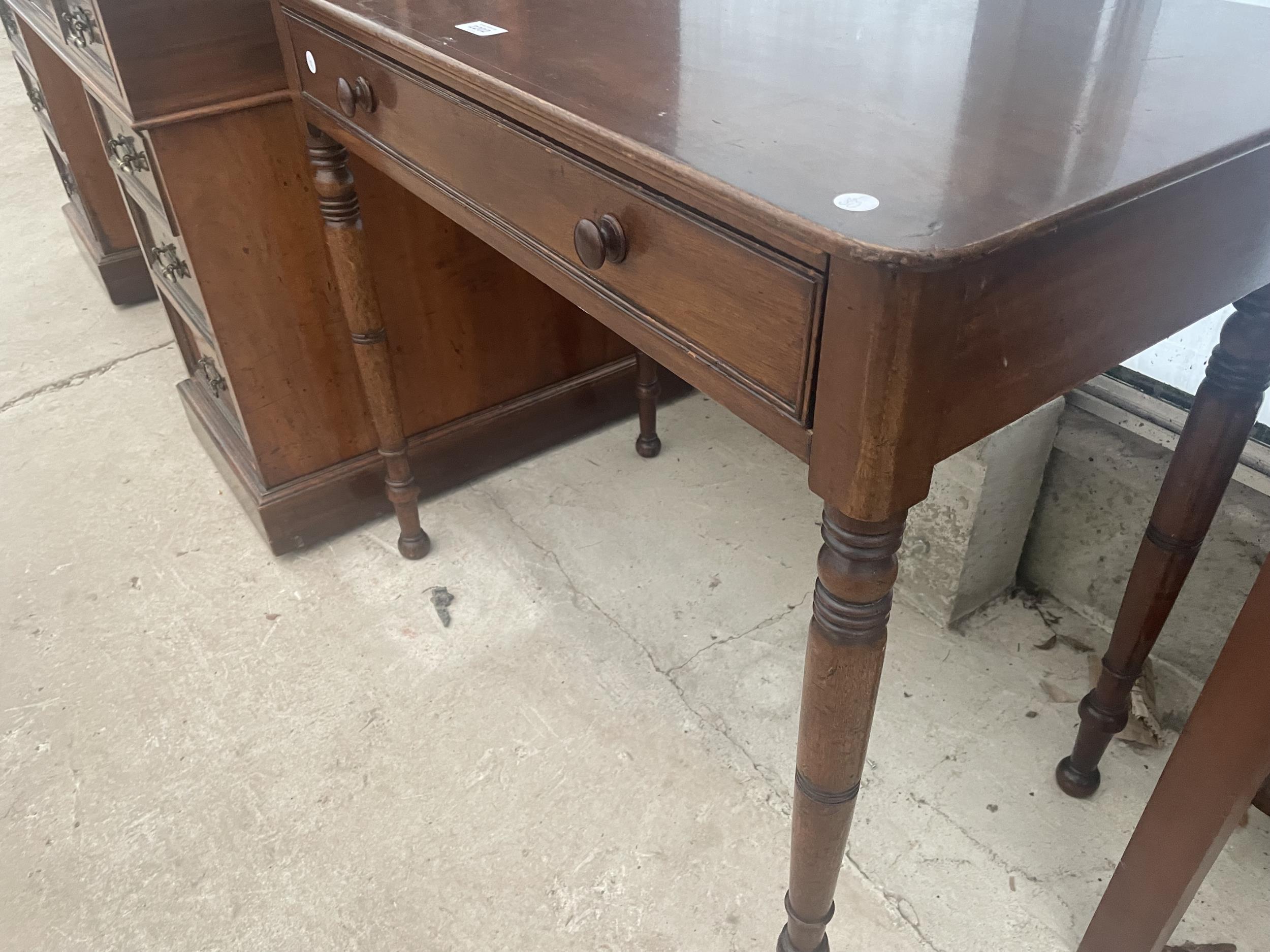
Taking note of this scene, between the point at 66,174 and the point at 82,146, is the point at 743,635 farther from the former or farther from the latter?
the point at 66,174

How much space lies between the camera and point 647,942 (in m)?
1.05

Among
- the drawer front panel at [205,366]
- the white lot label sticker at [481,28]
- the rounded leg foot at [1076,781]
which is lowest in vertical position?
the rounded leg foot at [1076,781]

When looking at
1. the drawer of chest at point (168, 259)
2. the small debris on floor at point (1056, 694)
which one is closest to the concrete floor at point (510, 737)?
the small debris on floor at point (1056, 694)

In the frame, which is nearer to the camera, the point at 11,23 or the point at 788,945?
the point at 788,945

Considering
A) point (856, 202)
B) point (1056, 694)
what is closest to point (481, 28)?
point (856, 202)

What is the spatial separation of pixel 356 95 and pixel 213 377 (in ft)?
2.49

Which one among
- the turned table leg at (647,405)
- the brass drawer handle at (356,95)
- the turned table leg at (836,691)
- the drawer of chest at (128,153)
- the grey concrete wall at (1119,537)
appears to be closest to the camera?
the turned table leg at (836,691)

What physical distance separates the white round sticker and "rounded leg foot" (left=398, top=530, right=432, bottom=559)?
1210 mm

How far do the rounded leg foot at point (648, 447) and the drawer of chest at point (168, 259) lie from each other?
0.80 metres

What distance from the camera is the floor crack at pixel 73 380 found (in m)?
2.08

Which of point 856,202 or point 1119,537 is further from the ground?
point 856,202

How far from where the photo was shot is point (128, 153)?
1.47m

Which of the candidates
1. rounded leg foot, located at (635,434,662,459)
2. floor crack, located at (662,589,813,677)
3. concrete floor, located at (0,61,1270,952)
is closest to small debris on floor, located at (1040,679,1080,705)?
concrete floor, located at (0,61,1270,952)

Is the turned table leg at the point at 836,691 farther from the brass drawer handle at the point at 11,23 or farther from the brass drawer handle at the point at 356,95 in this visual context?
the brass drawer handle at the point at 11,23
